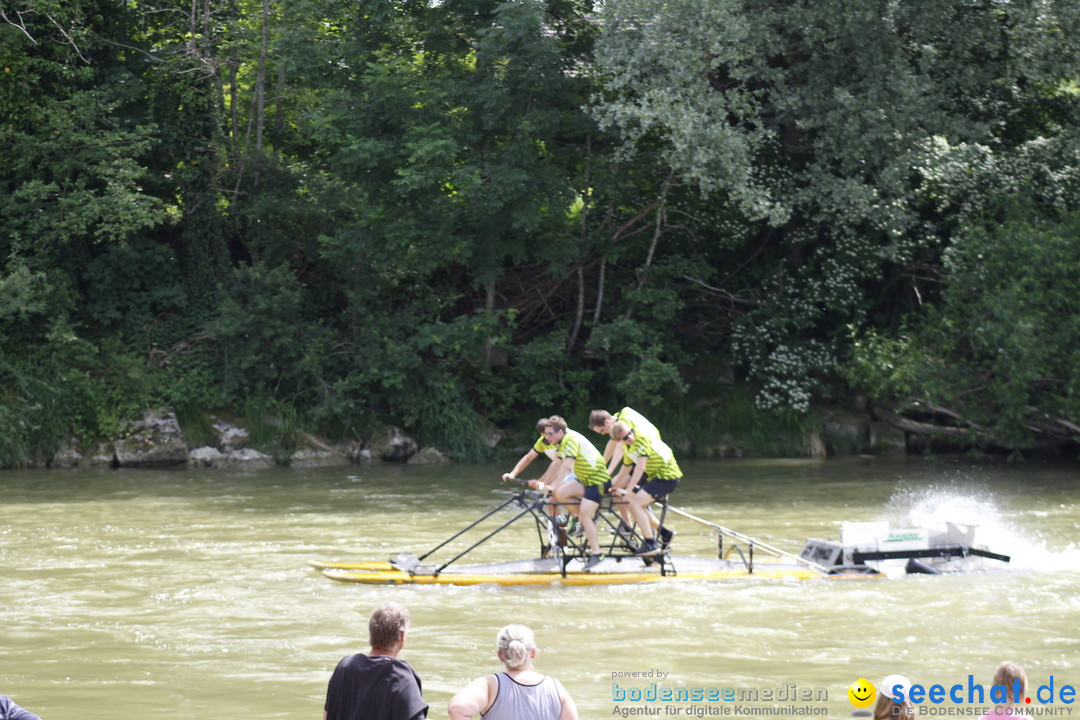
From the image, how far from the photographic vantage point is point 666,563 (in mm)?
10922

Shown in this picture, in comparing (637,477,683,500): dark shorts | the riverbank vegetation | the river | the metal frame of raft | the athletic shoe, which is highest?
the riverbank vegetation

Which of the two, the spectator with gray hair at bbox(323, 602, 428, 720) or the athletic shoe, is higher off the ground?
the spectator with gray hair at bbox(323, 602, 428, 720)

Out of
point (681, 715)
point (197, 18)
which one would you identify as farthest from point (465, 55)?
point (681, 715)

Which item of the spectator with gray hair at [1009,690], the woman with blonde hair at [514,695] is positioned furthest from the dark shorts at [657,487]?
the spectator with gray hair at [1009,690]

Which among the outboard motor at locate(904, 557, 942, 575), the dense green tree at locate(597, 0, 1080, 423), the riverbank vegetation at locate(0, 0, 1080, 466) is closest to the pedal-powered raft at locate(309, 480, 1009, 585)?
the outboard motor at locate(904, 557, 942, 575)

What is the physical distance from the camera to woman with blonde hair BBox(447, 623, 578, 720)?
4.41m

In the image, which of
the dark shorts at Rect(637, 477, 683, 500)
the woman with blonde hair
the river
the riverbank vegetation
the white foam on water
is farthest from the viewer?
the riverbank vegetation

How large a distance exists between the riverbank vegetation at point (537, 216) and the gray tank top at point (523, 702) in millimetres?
14926

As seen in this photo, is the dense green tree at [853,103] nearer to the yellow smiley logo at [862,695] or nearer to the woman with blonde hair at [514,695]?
the yellow smiley logo at [862,695]

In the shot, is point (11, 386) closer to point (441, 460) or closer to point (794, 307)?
point (441, 460)

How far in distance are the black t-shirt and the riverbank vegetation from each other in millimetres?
14966

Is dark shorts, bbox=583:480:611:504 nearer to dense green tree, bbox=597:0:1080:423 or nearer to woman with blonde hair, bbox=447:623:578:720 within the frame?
woman with blonde hair, bbox=447:623:578:720

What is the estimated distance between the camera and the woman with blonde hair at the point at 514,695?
4.41 m

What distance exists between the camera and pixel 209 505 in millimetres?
15500
